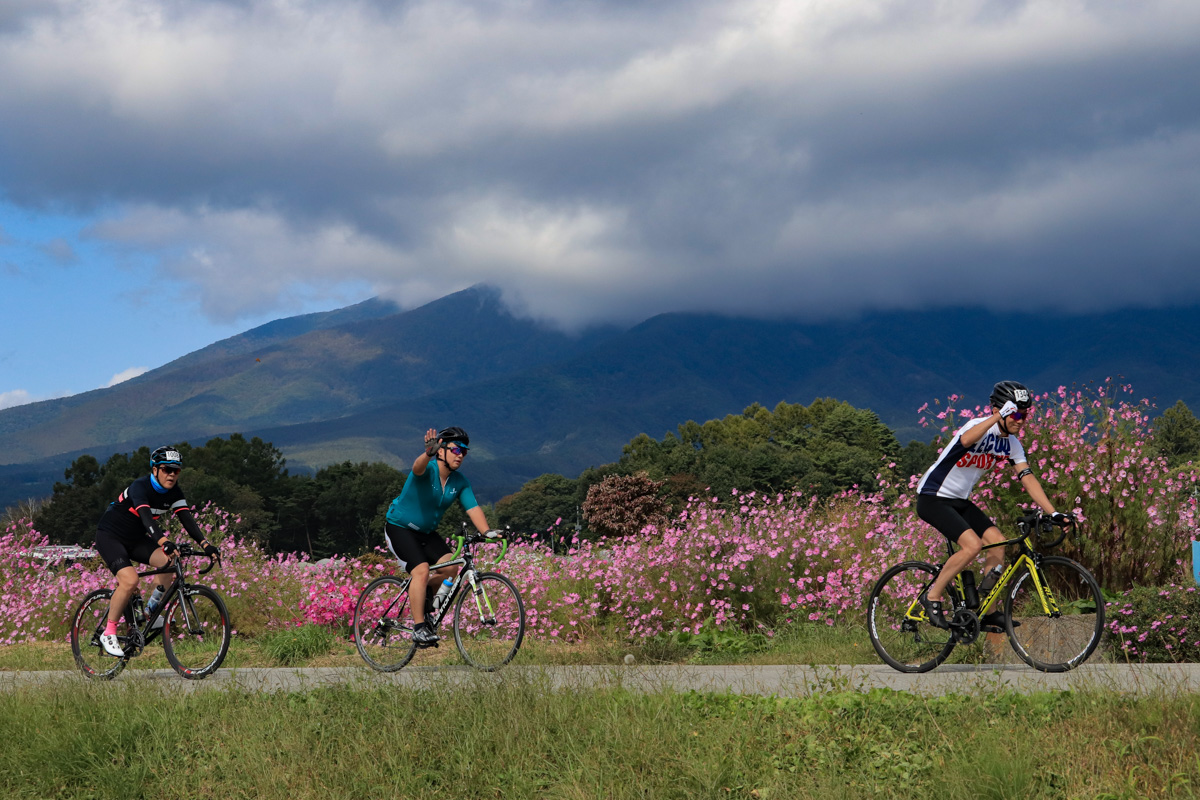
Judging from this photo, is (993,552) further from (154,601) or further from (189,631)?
(154,601)

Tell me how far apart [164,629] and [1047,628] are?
298 inches

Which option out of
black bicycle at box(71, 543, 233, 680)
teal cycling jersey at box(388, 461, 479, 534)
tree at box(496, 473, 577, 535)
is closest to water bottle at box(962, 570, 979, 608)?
teal cycling jersey at box(388, 461, 479, 534)

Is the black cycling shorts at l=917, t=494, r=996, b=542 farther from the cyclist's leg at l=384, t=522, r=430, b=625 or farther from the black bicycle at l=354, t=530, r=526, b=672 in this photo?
the cyclist's leg at l=384, t=522, r=430, b=625

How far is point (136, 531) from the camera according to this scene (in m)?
9.73

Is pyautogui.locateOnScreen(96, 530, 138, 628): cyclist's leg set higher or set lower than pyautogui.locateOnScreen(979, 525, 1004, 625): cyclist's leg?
higher

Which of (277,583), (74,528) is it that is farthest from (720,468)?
(277,583)

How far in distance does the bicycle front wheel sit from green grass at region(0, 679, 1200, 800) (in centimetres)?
159

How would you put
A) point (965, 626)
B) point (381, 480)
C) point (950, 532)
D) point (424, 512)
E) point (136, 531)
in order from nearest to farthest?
point (965, 626)
point (950, 532)
point (424, 512)
point (136, 531)
point (381, 480)

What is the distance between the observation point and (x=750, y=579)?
37.8 ft

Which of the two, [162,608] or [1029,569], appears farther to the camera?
[162,608]

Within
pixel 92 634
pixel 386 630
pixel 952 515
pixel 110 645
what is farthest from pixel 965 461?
pixel 92 634

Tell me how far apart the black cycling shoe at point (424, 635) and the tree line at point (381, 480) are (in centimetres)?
6724

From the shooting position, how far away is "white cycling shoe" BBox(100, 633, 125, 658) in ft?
31.2

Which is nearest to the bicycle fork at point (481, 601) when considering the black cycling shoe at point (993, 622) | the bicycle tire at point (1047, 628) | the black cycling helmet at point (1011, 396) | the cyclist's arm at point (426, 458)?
the cyclist's arm at point (426, 458)
